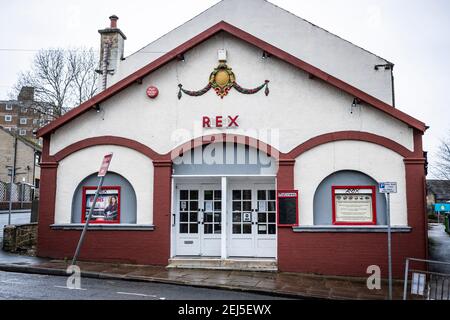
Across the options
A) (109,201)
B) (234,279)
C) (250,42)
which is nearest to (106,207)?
(109,201)

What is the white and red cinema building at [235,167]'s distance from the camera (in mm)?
12258

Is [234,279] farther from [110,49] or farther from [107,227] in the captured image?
[110,49]

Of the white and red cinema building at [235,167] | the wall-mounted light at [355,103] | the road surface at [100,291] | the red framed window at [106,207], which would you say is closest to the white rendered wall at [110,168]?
the white and red cinema building at [235,167]

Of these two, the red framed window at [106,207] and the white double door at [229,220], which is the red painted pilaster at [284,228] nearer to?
the white double door at [229,220]

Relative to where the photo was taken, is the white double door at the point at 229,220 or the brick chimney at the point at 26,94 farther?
the brick chimney at the point at 26,94

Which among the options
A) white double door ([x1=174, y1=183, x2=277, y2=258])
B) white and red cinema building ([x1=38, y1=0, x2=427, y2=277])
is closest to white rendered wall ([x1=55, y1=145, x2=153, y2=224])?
white and red cinema building ([x1=38, y1=0, x2=427, y2=277])

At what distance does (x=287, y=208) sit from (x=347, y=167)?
2.03m

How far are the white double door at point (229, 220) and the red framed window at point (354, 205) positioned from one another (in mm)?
1907

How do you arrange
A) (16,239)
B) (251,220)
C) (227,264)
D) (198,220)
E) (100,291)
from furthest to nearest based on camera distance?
(16,239), (198,220), (251,220), (227,264), (100,291)

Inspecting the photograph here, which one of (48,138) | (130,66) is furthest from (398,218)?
(130,66)

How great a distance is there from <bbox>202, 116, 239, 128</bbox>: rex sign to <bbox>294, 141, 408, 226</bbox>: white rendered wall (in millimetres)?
2172

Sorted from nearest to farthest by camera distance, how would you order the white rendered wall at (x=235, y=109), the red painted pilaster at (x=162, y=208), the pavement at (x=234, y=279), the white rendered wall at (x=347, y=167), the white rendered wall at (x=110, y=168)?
1. the pavement at (x=234, y=279)
2. the white rendered wall at (x=347, y=167)
3. the white rendered wall at (x=235, y=109)
4. the red painted pilaster at (x=162, y=208)
5. the white rendered wall at (x=110, y=168)

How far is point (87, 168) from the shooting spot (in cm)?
1381

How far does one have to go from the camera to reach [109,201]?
13633 millimetres
